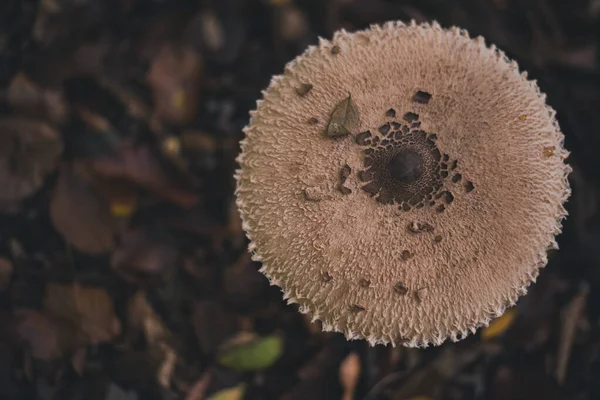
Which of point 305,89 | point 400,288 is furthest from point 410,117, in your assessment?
point 400,288

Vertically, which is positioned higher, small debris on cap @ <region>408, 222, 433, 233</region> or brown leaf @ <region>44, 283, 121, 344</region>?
small debris on cap @ <region>408, 222, 433, 233</region>

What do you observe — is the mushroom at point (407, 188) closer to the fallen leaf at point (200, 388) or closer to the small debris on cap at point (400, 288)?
the small debris on cap at point (400, 288)

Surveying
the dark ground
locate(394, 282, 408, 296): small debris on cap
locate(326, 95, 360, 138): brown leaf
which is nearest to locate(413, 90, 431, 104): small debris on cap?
locate(326, 95, 360, 138): brown leaf

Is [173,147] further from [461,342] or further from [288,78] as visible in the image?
[461,342]

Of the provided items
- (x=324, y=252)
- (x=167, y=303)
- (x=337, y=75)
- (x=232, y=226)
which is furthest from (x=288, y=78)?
(x=167, y=303)

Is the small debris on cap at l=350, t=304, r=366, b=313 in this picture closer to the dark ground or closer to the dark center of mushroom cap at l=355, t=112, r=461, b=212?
the dark center of mushroom cap at l=355, t=112, r=461, b=212

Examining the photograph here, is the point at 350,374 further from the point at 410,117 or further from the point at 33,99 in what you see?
the point at 33,99
